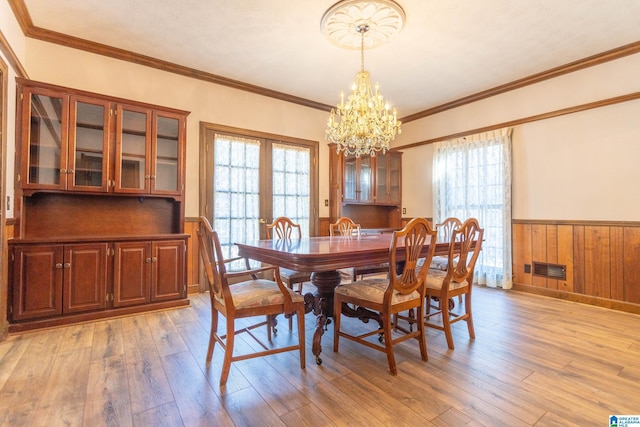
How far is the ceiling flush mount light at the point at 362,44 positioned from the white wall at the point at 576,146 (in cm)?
219

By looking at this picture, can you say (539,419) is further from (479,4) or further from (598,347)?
(479,4)

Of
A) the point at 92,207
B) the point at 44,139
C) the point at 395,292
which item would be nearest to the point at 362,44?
the point at 395,292

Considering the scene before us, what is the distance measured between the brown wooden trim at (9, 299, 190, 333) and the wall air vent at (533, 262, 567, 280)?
4.24 m

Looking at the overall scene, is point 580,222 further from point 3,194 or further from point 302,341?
point 3,194

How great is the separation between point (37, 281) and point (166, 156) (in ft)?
5.25

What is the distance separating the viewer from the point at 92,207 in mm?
3199

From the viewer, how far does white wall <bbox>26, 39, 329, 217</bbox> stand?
3.14 metres

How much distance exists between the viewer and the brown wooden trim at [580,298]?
323cm

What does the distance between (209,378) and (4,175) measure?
2.26 m

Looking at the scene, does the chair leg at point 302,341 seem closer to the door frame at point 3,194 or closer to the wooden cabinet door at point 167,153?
the wooden cabinet door at point 167,153

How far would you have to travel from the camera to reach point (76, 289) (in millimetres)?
2818

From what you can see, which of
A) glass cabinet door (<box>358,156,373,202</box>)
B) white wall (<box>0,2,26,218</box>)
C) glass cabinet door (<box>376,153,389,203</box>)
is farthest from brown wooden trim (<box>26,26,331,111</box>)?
glass cabinet door (<box>376,153,389,203</box>)

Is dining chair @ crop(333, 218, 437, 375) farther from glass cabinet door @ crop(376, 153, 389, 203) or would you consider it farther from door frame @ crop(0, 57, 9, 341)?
glass cabinet door @ crop(376, 153, 389, 203)

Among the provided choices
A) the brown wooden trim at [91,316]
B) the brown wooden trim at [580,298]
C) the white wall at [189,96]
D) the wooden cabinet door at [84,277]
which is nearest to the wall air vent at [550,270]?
the brown wooden trim at [580,298]
